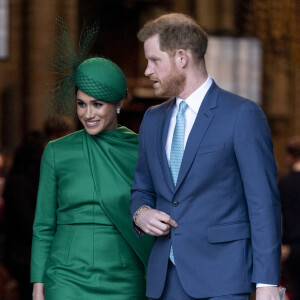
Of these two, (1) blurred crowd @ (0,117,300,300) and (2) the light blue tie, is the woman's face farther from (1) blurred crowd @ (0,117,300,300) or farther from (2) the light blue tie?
(1) blurred crowd @ (0,117,300,300)

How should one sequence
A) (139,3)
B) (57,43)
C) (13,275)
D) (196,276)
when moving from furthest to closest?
(139,3) < (13,275) < (57,43) < (196,276)

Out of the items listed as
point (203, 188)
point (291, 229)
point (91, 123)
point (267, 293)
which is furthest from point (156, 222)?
point (291, 229)

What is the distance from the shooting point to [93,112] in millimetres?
4156

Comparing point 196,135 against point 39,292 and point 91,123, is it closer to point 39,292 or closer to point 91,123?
point 91,123

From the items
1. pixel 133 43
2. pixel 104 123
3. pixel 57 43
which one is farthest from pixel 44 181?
pixel 133 43

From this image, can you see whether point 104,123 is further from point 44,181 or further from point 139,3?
point 139,3

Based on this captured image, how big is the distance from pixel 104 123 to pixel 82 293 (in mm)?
827

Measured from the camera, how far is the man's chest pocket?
11.2 feet

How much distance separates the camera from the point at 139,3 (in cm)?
1170

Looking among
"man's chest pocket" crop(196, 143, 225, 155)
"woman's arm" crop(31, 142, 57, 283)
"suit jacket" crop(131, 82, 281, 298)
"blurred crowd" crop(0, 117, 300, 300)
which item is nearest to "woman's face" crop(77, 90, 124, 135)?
"woman's arm" crop(31, 142, 57, 283)

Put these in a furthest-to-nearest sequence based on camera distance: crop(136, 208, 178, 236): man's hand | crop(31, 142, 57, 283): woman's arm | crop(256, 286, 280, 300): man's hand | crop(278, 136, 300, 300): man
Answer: crop(278, 136, 300, 300): man
crop(31, 142, 57, 283): woman's arm
crop(136, 208, 178, 236): man's hand
crop(256, 286, 280, 300): man's hand

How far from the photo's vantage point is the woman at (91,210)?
4.10 m

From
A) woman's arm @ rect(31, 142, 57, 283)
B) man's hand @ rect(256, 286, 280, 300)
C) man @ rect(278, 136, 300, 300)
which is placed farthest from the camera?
man @ rect(278, 136, 300, 300)

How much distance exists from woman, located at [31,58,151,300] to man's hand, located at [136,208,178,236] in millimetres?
629
